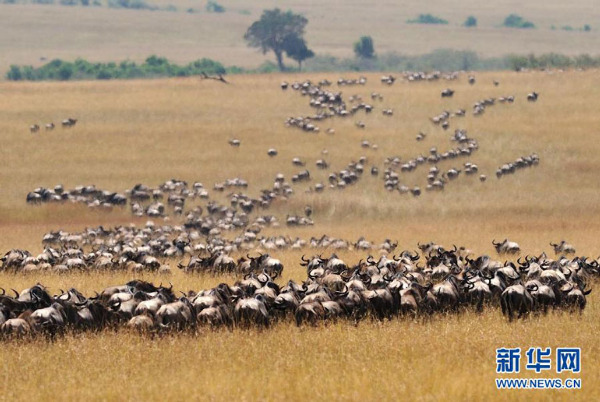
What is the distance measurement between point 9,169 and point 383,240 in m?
26.1

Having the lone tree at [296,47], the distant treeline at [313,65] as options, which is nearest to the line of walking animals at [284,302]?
the distant treeline at [313,65]

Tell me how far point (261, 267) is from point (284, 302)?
7.71m

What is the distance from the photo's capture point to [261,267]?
1041 inches

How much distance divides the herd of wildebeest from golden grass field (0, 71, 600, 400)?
0.51 meters

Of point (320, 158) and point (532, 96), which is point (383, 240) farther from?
point (532, 96)

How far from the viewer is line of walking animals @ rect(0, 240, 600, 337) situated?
17578 mm

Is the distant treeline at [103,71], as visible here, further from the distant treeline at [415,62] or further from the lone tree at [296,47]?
the distant treeline at [415,62]

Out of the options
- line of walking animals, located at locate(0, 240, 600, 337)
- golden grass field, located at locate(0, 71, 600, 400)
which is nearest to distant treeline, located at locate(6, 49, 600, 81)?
golden grass field, located at locate(0, 71, 600, 400)

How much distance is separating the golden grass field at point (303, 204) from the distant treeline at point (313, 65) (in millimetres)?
14528

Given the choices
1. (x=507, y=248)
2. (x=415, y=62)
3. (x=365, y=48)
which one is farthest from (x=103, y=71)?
(x=507, y=248)

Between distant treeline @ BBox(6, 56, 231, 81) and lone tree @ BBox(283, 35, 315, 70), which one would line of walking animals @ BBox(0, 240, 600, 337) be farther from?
lone tree @ BBox(283, 35, 315, 70)

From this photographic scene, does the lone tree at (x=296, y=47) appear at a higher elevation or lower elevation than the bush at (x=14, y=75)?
higher

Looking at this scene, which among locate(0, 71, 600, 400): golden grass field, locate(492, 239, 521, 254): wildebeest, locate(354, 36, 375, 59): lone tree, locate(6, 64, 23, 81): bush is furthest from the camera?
locate(354, 36, 375, 59): lone tree

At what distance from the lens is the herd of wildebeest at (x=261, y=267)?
18203 millimetres
